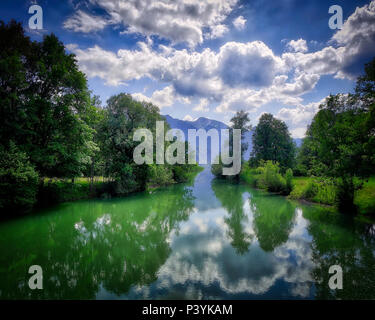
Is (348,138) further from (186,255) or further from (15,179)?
(15,179)

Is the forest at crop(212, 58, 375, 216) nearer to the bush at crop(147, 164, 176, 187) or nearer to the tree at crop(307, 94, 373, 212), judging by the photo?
the tree at crop(307, 94, 373, 212)

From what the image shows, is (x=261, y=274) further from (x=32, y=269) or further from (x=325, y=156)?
(x=325, y=156)

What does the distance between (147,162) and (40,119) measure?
11.2 meters

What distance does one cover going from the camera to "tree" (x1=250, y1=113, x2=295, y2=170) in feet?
125

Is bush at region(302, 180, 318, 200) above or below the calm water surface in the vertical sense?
above

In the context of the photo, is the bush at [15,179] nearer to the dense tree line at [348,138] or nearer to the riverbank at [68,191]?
the riverbank at [68,191]

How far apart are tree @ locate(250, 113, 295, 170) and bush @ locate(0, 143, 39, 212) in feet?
114

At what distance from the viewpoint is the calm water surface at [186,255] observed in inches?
218

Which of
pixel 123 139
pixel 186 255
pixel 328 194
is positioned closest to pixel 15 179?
pixel 123 139


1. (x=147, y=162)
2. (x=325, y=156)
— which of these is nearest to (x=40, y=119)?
(x=147, y=162)

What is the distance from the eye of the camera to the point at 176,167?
4109 cm

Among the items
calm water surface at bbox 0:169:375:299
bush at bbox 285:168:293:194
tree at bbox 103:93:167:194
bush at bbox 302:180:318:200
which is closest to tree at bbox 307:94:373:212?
calm water surface at bbox 0:169:375:299

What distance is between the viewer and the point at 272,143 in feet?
126

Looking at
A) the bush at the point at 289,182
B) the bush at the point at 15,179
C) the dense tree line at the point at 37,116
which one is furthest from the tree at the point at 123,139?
the bush at the point at 289,182
